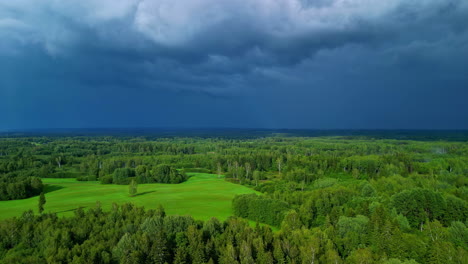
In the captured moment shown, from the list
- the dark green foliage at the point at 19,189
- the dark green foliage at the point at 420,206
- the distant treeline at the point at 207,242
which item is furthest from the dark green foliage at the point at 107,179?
the dark green foliage at the point at 420,206

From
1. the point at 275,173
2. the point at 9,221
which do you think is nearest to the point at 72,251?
the point at 9,221

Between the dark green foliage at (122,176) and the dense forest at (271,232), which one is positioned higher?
the dense forest at (271,232)

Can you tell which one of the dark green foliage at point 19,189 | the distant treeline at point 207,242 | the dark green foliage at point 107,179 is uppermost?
the distant treeline at point 207,242

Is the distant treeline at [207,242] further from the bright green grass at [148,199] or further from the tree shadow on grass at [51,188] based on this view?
the tree shadow on grass at [51,188]

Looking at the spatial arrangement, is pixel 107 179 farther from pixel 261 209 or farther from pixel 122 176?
pixel 261 209

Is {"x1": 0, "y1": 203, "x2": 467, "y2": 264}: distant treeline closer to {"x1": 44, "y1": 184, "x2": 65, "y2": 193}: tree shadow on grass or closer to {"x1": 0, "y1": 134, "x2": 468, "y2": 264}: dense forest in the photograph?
{"x1": 0, "y1": 134, "x2": 468, "y2": 264}: dense forest
